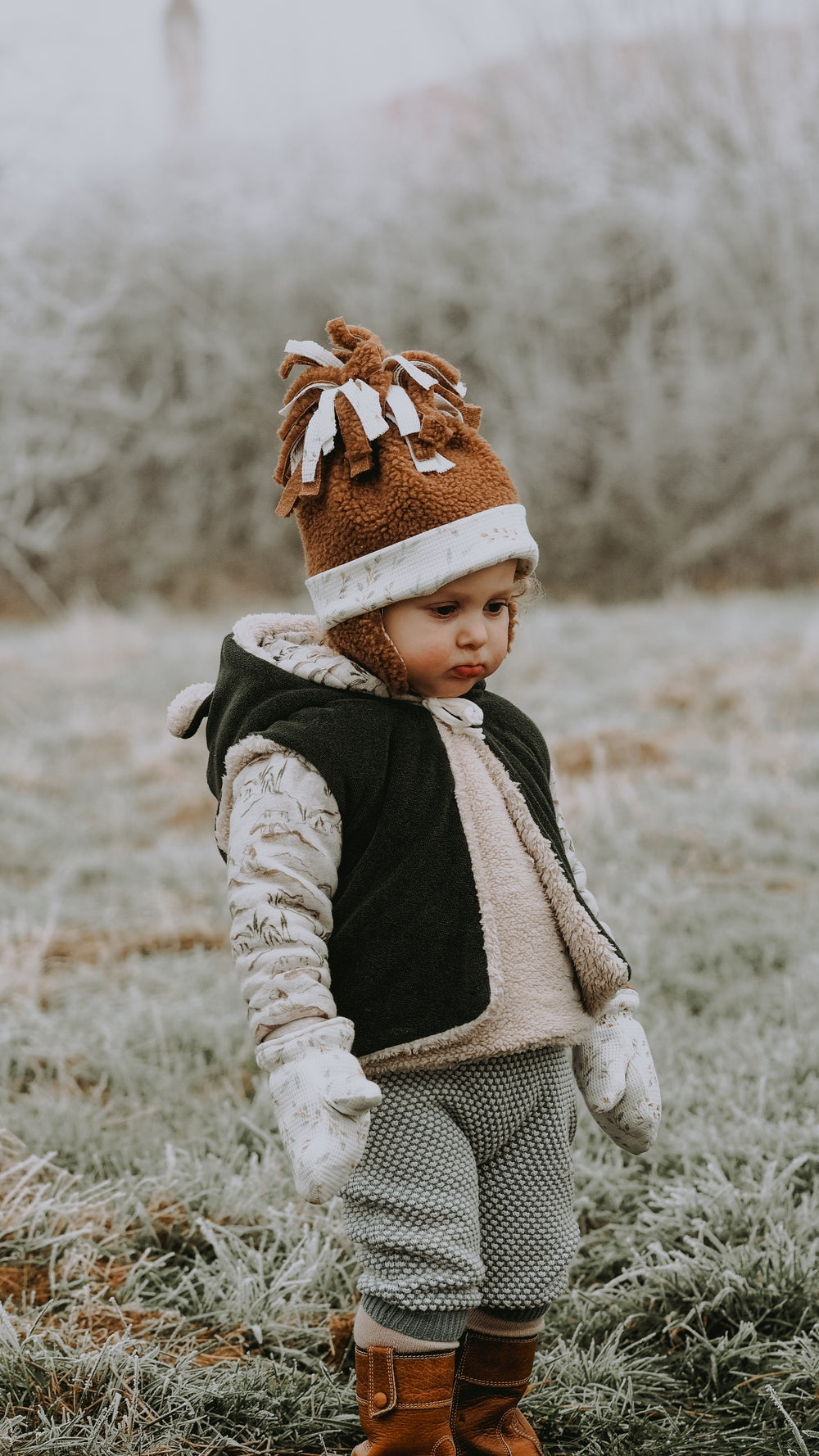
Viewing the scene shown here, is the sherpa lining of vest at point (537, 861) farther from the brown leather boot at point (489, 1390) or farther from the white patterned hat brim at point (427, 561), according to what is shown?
the brown leather boot at point (489, 1390)

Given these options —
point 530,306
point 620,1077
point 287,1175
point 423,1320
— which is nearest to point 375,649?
point 620,1077

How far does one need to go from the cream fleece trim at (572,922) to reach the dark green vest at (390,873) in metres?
0.11

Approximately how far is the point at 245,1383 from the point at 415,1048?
2.36ft

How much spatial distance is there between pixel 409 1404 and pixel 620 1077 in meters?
0.56

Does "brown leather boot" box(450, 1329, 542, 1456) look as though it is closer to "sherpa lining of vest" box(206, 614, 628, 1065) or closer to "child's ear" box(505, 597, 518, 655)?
"sherpa lining of vest" box(206, 614, 628, 1065)

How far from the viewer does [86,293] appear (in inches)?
534

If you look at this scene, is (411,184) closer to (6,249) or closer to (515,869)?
(6,249)

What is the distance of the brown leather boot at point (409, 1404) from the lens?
1.79m

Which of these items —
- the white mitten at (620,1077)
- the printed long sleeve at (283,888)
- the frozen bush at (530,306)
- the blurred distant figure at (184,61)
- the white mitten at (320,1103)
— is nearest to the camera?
the white mitten at (320,1103)

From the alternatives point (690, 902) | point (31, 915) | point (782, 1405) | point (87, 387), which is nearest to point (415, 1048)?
point (782, 1405)

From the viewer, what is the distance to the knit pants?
1793 mm

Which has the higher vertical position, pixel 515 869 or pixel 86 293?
pixel 86 293

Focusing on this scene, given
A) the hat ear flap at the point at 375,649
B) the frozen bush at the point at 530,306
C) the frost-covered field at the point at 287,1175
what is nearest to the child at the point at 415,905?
the hat ear flap at the point at 375,649

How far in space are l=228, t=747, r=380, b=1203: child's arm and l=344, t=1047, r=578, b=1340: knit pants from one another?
162 mm
